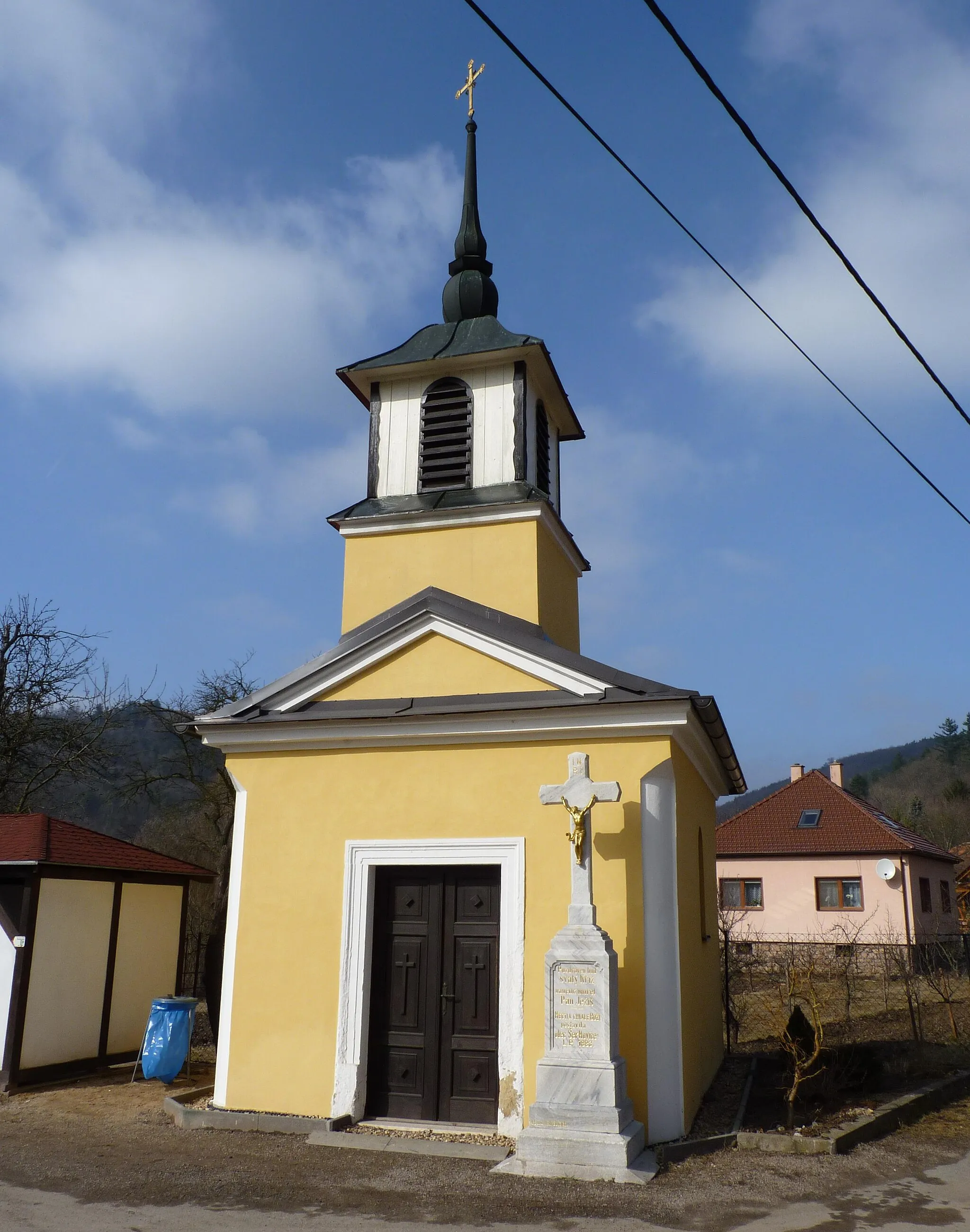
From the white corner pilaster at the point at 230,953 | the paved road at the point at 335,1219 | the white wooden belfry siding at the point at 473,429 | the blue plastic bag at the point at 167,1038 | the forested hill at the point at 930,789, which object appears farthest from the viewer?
the forested hill at the point at 930,789

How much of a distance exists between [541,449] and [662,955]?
7.15 metres

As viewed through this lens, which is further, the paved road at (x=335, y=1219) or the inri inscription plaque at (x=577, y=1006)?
the inri inscription plaque at (x=577, y=1006)

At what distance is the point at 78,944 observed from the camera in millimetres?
11695

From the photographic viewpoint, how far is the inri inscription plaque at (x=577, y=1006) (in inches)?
307

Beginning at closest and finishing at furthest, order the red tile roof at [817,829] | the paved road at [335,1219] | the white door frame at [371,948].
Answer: the paved road at [335,1219], the white door frame at [371,948], the red tile roof at [817,829]

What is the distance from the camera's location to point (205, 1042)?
46.5 feet

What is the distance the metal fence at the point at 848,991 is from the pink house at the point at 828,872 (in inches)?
51.2

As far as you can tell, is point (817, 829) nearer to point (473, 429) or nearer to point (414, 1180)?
point (473, 429)

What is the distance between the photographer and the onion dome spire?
13.8 meters

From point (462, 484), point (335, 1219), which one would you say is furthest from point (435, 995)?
point (462, 484)

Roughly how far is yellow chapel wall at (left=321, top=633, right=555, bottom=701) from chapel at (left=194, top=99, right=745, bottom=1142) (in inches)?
0.8

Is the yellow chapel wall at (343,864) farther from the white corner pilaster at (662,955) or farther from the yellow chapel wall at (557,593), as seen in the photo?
the yellow chapel wall at (557,593)

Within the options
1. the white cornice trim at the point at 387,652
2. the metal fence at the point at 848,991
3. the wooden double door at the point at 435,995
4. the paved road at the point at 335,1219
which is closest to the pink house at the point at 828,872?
the metal fence at the point at 848,991

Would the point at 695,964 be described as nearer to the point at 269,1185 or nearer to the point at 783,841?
the point at 269,1185
